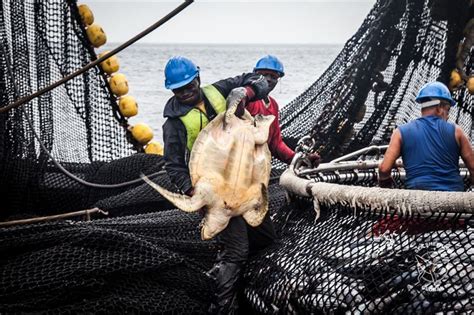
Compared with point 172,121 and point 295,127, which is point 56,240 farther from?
point 295,127

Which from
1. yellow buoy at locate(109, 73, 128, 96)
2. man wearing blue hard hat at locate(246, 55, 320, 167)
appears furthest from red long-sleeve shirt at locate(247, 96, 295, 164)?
yellow buoy at locate(109, 73, 128, 96)

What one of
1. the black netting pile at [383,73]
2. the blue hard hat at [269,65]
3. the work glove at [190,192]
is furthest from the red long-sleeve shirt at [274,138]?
the work glove at [190,192]

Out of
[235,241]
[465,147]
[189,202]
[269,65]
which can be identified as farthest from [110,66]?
[465,147]

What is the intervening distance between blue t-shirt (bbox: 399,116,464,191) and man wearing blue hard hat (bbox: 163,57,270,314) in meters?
1.03

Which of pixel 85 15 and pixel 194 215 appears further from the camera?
pixel 85 15

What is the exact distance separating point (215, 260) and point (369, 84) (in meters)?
2.51

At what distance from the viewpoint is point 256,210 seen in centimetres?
465

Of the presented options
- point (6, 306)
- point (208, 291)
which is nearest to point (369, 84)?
point (208, 291)

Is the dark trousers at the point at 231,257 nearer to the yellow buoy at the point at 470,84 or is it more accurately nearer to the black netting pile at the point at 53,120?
the black netting pile at the point at 53,120

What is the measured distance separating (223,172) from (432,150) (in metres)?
1.32

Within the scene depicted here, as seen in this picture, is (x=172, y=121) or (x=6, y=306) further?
(x=172, y=121)

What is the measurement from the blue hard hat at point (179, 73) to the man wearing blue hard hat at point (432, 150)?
1.34 m

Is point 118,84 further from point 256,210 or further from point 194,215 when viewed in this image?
point 256,210

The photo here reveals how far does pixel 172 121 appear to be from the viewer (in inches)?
183
